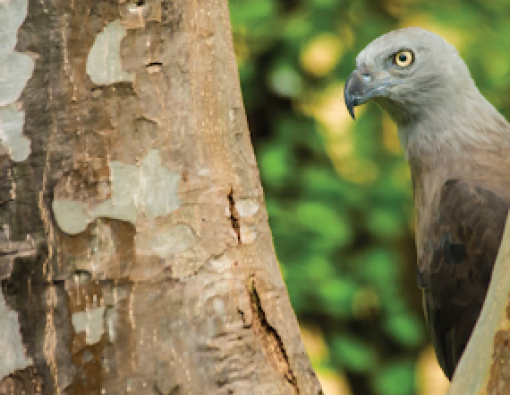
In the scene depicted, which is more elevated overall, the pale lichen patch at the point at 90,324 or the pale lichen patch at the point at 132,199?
the pale lichen patch at the point at 132,199

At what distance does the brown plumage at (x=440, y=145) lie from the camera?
3684mm

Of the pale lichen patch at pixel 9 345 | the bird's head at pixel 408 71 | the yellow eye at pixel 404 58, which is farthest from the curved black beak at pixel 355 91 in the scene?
the pale lichen patch at pixel 9 345

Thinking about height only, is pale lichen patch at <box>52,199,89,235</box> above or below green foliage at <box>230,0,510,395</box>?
above

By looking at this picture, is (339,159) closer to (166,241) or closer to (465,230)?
(465,230)

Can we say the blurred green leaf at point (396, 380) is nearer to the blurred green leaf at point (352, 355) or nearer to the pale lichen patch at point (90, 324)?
the blurred green leaf at point (352, 355)

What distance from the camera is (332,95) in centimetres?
639

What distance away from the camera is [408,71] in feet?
13.3

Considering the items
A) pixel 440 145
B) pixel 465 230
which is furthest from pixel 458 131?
pixel 465 230

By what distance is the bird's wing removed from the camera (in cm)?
347

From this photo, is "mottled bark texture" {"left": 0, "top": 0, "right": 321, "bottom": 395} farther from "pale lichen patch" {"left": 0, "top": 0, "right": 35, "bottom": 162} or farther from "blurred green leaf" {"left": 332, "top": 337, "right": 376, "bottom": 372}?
"blurred green leaf" {"left": 332, "top": 337, "right": 376, "bottom": 372}

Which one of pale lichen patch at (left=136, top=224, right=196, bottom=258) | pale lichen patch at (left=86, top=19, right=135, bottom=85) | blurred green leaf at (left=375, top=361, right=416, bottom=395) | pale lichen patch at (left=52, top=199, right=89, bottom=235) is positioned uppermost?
pale lichen patch at (left=86, top=19, right=135, bottom=85)

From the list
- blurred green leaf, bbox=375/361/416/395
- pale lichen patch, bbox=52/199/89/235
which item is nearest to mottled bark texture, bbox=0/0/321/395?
pale lichen patch, bbox=52/199/89/235

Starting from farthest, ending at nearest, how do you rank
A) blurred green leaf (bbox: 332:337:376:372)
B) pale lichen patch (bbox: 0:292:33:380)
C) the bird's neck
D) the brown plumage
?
blurred green leaf (bbox: 332:337:376:372)
the bird's neck
the brown plumage
pale lichen patch (bbox: 0:292:33:380)

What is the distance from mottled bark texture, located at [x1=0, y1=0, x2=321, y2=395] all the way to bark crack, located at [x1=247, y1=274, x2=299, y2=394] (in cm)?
2
